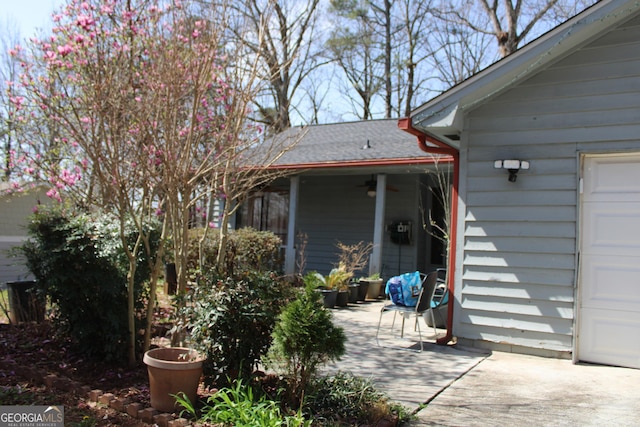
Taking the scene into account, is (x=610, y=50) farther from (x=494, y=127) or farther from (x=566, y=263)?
(x=566, y=263)

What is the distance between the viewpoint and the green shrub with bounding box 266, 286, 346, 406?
11.6 ft

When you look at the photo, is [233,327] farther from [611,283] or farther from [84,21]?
[84,21]

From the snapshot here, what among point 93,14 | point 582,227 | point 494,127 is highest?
point 93,14

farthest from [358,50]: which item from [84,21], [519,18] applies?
[84,21]

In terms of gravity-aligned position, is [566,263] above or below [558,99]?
below

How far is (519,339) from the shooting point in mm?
5562

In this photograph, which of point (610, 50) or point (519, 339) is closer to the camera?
point (610, 50)

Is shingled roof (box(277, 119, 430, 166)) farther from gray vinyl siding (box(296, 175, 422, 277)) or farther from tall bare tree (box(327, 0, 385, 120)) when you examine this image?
tall bare tree (box(327, 0, 385, 120))

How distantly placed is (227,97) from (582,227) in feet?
14.2

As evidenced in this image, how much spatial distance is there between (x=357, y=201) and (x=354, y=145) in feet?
4.66

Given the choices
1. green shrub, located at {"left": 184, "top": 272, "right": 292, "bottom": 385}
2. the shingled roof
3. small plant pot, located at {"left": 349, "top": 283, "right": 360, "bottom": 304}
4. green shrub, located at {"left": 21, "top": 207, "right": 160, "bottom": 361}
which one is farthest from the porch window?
green shrub, located at {"left": 184, "top": 272, "right": 292, "bottom": 385}

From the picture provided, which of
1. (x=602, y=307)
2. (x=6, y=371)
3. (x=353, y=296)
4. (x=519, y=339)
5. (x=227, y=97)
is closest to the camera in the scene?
(x=6, y=371)

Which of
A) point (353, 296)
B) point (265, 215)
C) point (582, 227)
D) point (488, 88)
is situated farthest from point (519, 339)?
point (265, 215)

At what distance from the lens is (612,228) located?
5184 millimetres
